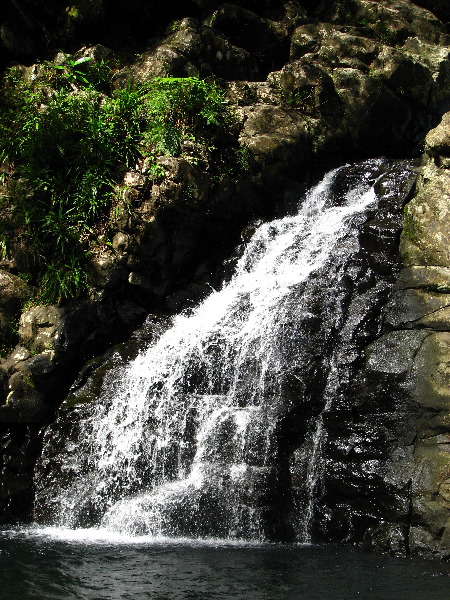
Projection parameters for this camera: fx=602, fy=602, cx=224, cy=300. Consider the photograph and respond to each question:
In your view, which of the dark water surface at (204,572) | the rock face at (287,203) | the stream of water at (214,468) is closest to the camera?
A: the dark water surface at (204,572)

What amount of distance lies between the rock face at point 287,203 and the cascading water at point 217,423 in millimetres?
439

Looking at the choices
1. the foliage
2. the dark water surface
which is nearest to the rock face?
the foliage

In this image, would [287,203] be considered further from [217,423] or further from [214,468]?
[214,468]

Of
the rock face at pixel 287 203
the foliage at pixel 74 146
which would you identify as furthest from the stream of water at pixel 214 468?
the foliage at pixel 74 146

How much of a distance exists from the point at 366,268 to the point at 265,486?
350 centimetres

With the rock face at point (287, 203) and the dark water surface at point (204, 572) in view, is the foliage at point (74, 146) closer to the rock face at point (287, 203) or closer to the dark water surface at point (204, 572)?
the rock face at point (287, 203)

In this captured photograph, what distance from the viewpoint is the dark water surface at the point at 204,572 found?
5.00m

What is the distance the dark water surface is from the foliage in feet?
14.0

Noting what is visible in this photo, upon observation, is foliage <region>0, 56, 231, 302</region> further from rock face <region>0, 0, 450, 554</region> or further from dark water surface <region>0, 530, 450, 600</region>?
dark water surface <region>0, 530, 450, 600</region>

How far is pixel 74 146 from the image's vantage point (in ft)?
34.7

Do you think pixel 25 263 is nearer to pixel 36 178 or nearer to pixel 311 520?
pixel 36 178

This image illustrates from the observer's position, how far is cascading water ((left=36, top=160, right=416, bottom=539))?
23.3 feet

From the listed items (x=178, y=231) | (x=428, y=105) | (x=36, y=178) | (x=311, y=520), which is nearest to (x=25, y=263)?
(x=36, y=178)

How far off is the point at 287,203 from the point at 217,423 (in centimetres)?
526
